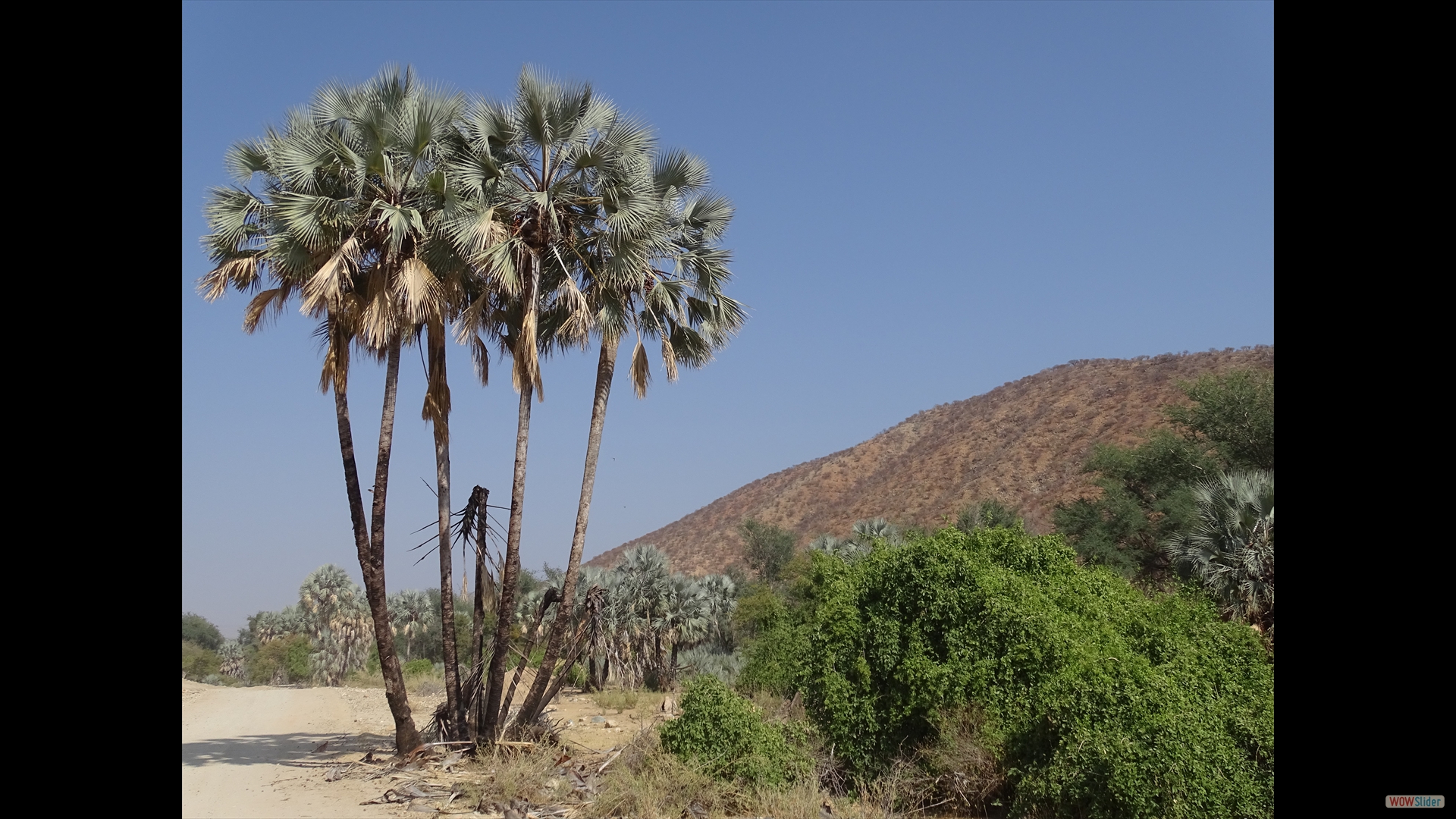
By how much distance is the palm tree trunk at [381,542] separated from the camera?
42.8 ft

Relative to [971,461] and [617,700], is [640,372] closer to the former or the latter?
[617,700]

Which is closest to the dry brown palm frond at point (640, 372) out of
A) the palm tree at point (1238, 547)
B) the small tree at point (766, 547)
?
the palm tree at point (1238, 547)

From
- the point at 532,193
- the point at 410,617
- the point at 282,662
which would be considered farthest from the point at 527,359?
the point at 282,662

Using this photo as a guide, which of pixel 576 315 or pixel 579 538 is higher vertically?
pixel 576 315

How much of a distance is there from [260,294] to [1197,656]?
45.1ft

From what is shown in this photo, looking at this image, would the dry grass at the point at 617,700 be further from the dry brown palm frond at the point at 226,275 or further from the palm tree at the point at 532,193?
the dry brown palm frond at the point at 226,275

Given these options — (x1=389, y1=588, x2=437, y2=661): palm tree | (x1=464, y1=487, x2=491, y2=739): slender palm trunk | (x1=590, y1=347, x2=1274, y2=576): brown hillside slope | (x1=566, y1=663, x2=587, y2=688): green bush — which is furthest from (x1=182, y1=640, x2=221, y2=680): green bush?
(x1=464, y1=487, x2=491, y2=739): slender palm trunk

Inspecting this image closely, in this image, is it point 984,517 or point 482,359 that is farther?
point 984,517

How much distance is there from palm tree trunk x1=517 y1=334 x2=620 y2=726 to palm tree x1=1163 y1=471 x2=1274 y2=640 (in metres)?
11.7

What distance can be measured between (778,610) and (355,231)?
12990 mm

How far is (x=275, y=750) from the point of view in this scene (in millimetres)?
14547
